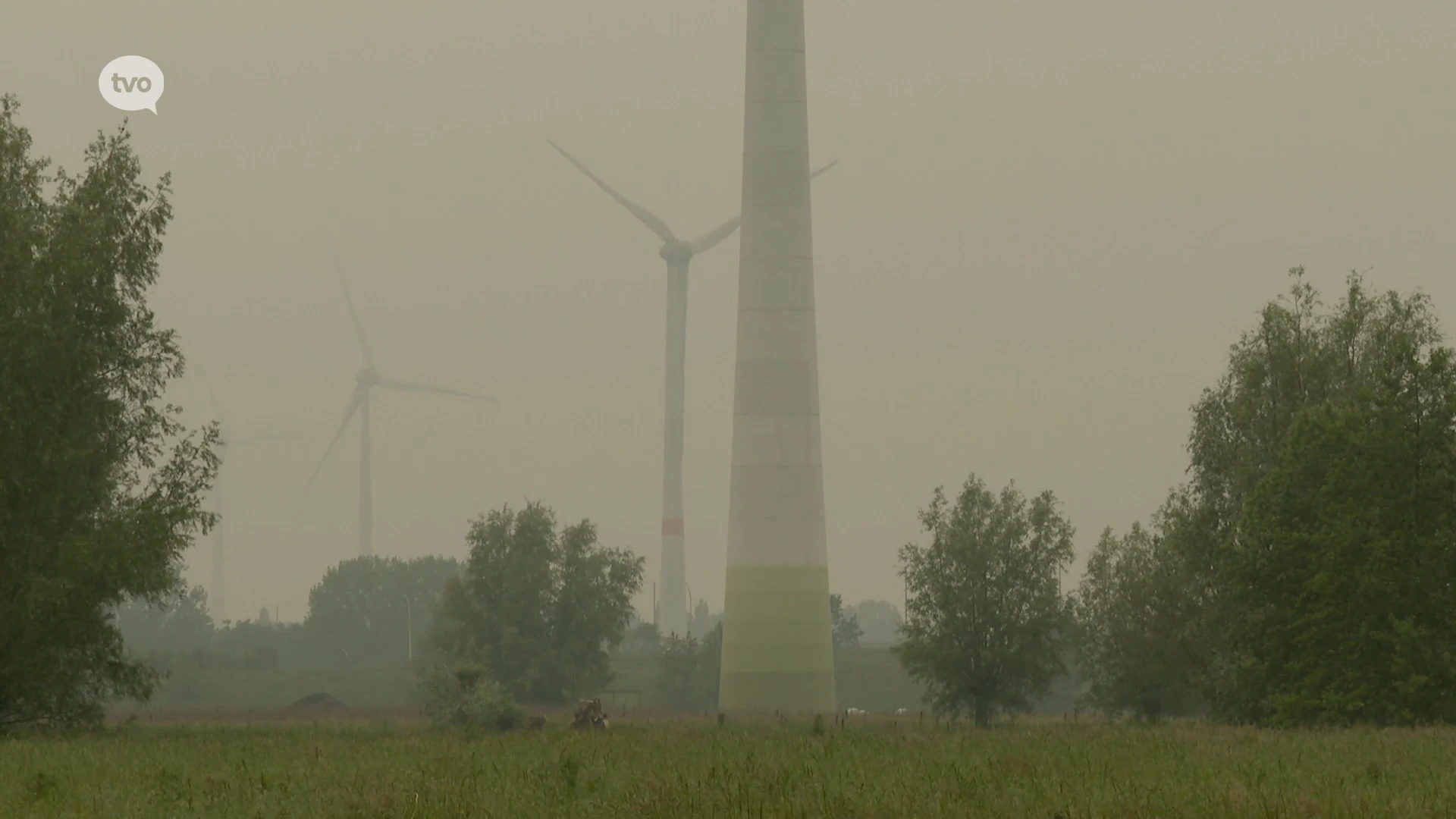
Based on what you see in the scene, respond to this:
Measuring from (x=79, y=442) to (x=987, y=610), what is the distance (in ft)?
163

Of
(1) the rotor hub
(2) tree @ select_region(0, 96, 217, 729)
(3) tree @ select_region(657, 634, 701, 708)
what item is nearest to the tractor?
(2) tree @ select_region(0, 96, 217, 729)

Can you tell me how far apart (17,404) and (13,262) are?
11.1ft

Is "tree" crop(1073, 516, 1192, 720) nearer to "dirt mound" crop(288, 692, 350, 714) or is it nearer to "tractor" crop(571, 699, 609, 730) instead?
"tractor" crop(571, 699, 609, 730)

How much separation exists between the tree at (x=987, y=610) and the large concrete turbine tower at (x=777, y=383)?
8.94 meters

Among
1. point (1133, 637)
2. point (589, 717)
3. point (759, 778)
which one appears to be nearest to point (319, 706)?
point (1133, 637)

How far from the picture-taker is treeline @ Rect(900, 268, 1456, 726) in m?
51.4

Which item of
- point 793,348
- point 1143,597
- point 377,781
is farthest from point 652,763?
point 793,348

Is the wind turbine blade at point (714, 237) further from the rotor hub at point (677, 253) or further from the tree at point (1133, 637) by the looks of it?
the tree at point (1133, 637)

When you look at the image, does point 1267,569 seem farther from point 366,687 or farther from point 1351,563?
point 366,687

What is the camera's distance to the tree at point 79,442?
44062mm

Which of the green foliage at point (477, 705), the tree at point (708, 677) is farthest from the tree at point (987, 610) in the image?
the tree at point (708, 677)

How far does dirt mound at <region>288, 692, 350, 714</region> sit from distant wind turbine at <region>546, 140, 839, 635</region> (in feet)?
116

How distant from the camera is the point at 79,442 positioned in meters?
45.5

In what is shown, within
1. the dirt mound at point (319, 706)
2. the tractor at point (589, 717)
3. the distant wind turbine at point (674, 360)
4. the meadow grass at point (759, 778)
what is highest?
the distant wind turbine at point (674, 360)
